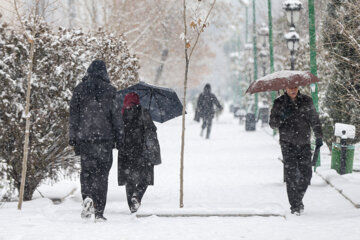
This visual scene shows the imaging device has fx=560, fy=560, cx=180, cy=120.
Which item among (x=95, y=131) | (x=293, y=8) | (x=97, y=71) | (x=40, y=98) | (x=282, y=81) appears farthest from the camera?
(x=293, y=8)

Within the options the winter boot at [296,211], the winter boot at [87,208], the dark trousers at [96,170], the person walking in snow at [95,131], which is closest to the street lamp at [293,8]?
the winter boot at [296,211]

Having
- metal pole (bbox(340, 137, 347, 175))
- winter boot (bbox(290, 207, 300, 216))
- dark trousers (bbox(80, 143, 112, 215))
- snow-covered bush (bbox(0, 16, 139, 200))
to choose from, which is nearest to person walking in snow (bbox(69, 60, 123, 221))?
dark trousers (bbox(80, 143, 112, 215))

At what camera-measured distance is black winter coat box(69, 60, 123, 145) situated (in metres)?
6.75

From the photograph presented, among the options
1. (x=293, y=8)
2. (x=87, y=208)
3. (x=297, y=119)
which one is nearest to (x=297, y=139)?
(x=297, y=119)

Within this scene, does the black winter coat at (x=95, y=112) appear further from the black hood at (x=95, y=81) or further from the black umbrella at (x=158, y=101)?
the black umbrella at (x=158, y=101)

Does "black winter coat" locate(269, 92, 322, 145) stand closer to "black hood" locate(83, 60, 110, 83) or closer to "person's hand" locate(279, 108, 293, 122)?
"person's hand" locate(279, 108, 293, 122)

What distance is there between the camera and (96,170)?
6.88 meters

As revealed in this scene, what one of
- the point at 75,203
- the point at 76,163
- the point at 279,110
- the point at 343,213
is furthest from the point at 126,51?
the point at 343,213

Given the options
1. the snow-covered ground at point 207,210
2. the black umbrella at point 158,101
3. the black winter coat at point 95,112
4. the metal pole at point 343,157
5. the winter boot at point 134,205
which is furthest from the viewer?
the metal pole at point 343,157

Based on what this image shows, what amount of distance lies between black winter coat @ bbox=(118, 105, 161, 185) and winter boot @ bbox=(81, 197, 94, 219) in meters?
0.94

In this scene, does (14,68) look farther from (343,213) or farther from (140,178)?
(343,213)

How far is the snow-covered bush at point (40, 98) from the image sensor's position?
27.9 ft

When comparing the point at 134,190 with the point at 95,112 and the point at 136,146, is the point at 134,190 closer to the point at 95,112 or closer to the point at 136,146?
the point at 136,146

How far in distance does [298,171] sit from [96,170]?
2669 millimetres
